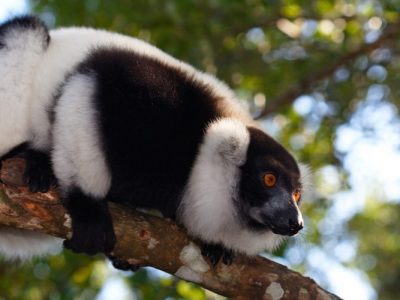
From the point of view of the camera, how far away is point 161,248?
3.95 meters

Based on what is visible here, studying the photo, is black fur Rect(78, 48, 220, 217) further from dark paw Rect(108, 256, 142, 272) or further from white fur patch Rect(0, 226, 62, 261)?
white fur patch Rect(0, 226, 62, 261)

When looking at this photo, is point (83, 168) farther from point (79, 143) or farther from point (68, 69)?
point (68, 69)

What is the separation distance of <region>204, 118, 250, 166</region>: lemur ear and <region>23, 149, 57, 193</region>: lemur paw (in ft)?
3.13

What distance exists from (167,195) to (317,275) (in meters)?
4.29

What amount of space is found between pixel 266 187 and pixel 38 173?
1.36m

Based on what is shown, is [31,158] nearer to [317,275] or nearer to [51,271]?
[51,271]

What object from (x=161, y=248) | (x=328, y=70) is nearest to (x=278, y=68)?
(x=328, y=70)

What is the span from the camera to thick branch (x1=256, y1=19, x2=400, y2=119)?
6625 mm

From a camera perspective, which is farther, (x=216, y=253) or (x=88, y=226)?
(x=216, y=253)

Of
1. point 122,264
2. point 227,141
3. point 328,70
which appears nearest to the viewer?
point 227,141

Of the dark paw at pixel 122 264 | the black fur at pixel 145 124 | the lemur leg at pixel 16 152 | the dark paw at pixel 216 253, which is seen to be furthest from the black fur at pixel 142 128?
the lemur leg at pixel 16 152

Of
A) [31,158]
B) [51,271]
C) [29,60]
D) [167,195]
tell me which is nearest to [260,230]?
[167,195]

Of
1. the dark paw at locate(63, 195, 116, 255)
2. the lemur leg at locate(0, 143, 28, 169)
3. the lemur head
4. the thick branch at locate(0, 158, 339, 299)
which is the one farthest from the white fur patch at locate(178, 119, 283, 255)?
the lemur leg at locate(0, 143, 28, 169)

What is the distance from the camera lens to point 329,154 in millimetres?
7383
